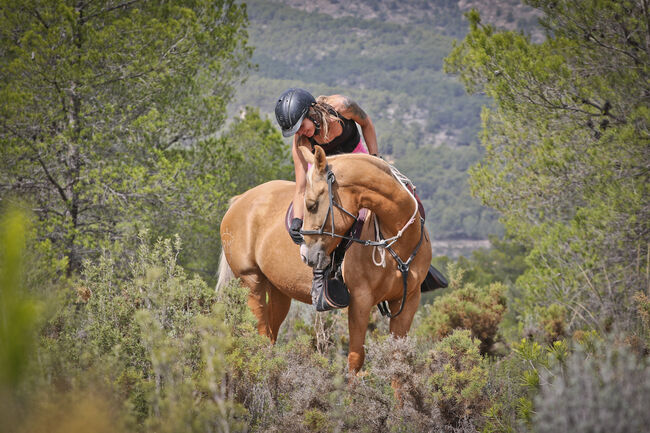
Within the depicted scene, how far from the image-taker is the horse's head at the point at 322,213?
149 inches

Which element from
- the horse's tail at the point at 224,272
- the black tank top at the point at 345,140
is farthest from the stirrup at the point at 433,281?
the horse's tail at the point at 224,272

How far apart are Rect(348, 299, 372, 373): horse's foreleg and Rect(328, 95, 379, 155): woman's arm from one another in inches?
53.7

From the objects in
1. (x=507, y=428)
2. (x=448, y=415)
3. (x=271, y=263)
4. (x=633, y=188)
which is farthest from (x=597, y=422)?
(x=633, y=188)

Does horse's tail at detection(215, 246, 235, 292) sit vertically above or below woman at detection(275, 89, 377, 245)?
below

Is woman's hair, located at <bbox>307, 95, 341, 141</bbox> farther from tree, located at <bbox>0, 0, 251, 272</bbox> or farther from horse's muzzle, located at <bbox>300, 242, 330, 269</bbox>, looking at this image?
tree, located at <bbox>0, 0, 251, 272</bbox>

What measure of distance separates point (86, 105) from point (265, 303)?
742 cm

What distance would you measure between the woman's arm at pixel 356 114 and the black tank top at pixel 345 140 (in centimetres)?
10

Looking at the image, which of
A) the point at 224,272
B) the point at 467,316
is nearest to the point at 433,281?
the point at 224,272

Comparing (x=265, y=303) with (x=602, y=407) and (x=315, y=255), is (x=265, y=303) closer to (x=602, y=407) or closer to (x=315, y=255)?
(x=315, y=255)

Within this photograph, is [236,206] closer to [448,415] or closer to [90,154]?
[448,415]

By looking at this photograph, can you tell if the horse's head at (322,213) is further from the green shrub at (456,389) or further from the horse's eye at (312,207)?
the green shrub at (456,389)

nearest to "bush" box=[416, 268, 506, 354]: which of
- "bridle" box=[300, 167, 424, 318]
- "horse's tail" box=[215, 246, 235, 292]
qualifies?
"horse's tail" box=[215, 246, 235, 292]

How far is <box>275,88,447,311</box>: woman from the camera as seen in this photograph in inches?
160

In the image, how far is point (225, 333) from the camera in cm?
314
